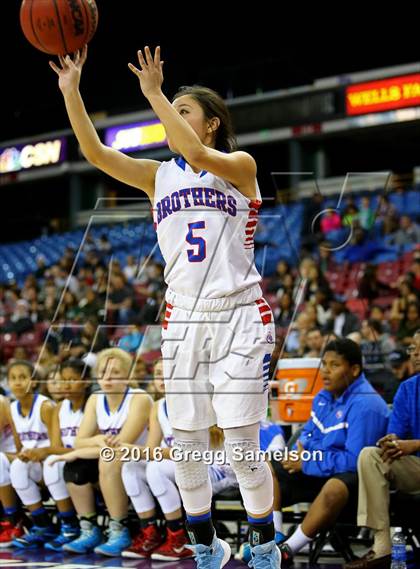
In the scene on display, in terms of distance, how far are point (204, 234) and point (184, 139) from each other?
0.48 m

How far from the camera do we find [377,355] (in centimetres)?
915

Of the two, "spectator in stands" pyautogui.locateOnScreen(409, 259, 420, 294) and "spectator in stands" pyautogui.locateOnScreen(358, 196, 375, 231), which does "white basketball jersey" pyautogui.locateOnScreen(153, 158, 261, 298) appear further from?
"spectator in stands" pyautogui.locateOnScreen(358, 196, 375, 231)

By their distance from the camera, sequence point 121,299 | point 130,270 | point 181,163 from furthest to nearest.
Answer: point 130,270 → point 121,299 → point 181,163

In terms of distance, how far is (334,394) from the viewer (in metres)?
5.72

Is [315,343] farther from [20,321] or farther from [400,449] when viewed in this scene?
[20,321]

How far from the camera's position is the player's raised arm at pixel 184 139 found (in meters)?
3.65

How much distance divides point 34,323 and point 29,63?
1148 cm

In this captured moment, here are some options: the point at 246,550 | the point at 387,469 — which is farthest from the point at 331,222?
the point at 246,550

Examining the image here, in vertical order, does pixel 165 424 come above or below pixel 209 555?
above

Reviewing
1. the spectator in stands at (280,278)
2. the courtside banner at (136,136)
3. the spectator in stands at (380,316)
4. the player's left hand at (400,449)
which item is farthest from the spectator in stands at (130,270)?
the player's left hand at (400,449)

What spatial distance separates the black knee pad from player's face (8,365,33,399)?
0.80 meters

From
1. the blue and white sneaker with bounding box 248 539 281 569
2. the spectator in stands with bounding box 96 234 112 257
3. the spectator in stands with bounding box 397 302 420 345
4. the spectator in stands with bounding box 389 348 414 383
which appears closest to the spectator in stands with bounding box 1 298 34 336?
the spectator in stands with bounding box 96 234 112 257

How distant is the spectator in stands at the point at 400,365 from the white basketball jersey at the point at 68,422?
265 cm

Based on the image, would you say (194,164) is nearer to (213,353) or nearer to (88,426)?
(213,353)
